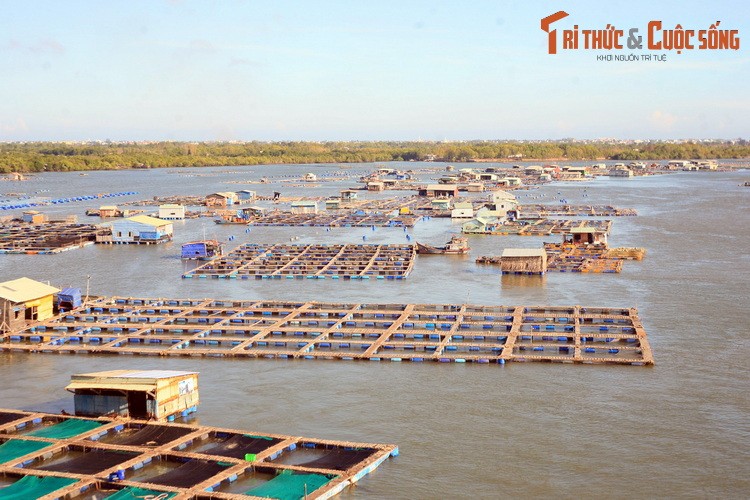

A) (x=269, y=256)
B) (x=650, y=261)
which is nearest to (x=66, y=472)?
(x=269, y=256)

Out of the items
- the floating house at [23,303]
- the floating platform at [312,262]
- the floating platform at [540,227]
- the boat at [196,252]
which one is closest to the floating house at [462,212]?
the floating platform at [540,227]

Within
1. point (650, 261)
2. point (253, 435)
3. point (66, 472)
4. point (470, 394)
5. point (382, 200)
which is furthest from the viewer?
point (382, 200)

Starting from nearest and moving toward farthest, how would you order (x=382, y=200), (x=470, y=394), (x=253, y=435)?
1. (x=253, y=435)
2. (x=470, y=394)
3. (x=382, y=200)

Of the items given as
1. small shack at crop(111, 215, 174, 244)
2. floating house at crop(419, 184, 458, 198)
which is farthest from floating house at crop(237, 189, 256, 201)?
small shack at crop(111, 215, 174, 244)

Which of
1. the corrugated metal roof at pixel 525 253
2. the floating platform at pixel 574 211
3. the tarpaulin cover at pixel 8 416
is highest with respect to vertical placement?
the floating platform at pixel 574 211

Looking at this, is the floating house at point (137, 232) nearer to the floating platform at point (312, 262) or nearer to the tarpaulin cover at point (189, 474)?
the floating platform at point (312, 262)

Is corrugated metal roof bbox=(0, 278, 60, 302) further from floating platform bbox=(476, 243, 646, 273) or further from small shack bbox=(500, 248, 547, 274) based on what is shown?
floating platform bbox=(476, 243, 646, 273)

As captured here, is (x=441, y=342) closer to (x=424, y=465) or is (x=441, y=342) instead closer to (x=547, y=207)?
(x=424, y=465)
